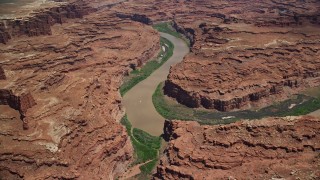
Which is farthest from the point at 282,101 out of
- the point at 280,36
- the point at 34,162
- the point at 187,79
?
the point at 34,162

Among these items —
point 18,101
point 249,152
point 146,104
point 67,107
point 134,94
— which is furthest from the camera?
point 134,94

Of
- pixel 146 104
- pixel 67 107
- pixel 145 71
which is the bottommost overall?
pixel 146 104

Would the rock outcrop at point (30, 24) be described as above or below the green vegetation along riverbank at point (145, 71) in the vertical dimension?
above

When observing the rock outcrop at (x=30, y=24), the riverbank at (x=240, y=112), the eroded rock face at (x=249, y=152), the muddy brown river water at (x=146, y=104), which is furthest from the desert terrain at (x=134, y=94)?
the riverbank at (x=240, y=112)

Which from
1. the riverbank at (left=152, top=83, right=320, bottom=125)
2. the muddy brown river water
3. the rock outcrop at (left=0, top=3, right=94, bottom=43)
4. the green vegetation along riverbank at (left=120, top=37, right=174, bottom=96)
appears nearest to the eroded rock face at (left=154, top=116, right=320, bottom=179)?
the muddy brown river water

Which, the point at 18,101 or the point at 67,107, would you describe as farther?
the point at 67,107

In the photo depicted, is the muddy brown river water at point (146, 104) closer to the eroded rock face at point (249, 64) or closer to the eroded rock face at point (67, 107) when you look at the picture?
the eroded rock face at point (67, 107)

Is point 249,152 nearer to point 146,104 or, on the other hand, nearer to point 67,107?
point 67,107

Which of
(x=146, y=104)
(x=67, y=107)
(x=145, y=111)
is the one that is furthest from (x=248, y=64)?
(x=67, y=107)
